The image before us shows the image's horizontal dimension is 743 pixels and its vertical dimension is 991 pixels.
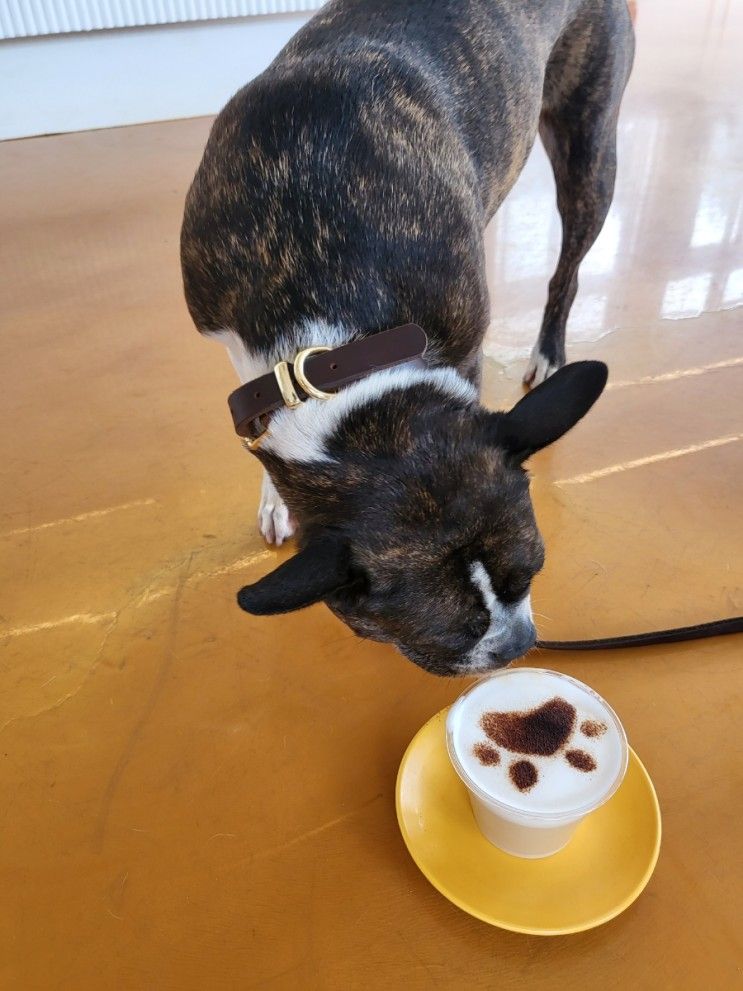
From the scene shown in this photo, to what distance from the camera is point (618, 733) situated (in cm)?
144

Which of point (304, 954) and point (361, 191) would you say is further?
point (361, 191)

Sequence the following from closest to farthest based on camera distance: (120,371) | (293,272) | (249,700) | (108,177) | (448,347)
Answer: (293,272), (448,347), (249,700), (120,371), (108,177)

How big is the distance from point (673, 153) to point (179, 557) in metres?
4.10

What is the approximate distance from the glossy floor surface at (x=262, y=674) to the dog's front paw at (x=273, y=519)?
5 centimetres

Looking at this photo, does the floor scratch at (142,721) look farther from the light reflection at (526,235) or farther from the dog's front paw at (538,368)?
the light reflection at (526,235)

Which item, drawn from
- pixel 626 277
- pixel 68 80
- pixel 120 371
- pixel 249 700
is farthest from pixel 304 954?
pixel 68 80

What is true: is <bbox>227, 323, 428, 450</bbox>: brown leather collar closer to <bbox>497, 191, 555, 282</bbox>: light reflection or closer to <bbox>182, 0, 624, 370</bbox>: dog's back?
<bbox>182, 0, 624, 370</bbox>: dog's back

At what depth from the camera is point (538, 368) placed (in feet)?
9.37

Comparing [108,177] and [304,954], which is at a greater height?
[108,177]

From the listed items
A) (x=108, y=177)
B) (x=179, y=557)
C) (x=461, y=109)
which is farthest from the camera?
(x=108, y=177)

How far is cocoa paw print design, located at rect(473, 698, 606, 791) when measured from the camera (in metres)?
1.42

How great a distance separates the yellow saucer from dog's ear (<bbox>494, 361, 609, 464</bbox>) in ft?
2.30

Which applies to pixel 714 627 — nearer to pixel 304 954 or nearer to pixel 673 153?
pixel 304 954

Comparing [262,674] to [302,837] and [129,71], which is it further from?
[129,71]
